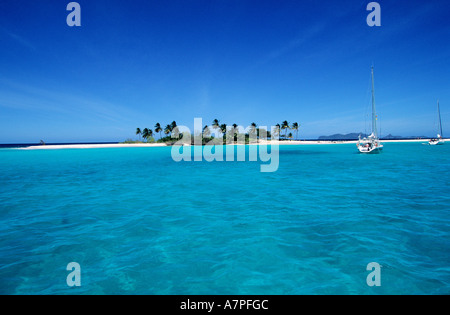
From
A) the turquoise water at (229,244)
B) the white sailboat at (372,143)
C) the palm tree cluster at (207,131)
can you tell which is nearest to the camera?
the turquoise water at (229,244)

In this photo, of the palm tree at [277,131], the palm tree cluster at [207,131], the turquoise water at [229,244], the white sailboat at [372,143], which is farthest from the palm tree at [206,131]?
the turquoise water at [229,244]

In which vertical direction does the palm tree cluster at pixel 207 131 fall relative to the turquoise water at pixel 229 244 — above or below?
above

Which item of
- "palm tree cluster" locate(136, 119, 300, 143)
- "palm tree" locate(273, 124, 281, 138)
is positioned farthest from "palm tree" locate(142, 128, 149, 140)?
"palm tree" locate(273, 124, 281, 138)

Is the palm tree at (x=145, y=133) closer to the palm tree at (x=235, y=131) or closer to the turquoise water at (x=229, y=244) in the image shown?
the palm tree at (x=235, y=131)

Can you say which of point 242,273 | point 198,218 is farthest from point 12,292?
Result: point 198,218

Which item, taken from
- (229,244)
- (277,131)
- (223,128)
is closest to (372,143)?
(229,244)

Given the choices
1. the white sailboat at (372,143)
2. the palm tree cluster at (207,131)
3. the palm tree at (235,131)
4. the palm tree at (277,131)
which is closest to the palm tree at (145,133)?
the palm tree cluster at (207,131)

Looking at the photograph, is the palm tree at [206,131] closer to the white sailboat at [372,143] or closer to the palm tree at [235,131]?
the palm tree at [235,131]

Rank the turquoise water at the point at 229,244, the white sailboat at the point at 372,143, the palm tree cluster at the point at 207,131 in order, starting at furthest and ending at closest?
the palm tree cluster at the point at 207,131
the white sailboat at the point at 372,143
the turquoise water at the point at 229,244

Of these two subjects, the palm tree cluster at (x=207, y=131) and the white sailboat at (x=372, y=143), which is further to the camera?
the palm tree cluster at (x=207, y=131)

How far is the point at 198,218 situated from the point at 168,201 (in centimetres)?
364

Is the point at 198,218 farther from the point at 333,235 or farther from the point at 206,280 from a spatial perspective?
the point at 333,235

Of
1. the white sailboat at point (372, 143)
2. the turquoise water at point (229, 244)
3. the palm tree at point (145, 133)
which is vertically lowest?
the turquoise water at point (229, 244)

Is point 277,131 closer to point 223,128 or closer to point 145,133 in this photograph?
point 223,128
